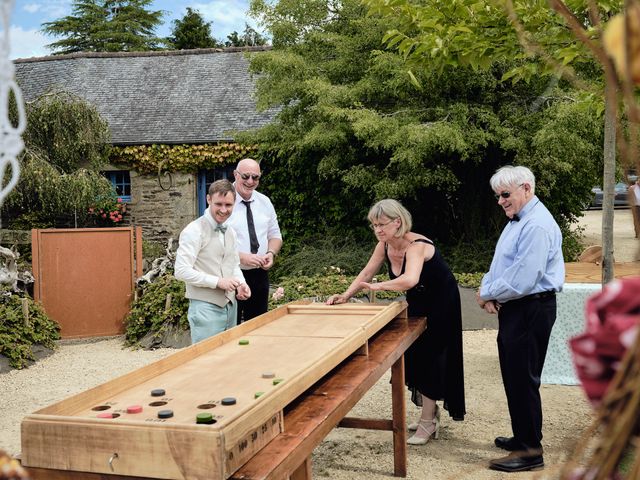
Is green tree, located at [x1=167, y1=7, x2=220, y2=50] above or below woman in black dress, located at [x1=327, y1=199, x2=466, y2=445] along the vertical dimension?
above

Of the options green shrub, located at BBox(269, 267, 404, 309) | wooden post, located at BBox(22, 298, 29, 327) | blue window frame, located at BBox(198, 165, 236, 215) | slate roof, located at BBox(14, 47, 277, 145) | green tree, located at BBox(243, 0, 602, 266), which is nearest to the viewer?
wooden post, located at BBox(22, 298, 29, 327)

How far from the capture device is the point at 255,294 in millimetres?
6301

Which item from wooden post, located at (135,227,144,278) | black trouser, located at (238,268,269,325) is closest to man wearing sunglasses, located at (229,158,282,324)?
black trouser, located at (238,268,269,325)

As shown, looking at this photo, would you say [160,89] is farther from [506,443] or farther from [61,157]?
[506,443]

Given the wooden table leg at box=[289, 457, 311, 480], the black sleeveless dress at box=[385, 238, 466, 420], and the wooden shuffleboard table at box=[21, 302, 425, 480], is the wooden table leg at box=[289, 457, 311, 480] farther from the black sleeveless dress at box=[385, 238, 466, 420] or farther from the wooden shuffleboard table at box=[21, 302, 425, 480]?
the black sleeveless dress at box=[385, 238, 466, 420]

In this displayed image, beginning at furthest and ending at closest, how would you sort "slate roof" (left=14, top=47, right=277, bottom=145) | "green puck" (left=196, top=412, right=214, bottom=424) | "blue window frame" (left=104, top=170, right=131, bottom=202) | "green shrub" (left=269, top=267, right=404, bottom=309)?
"blue window frame" (left=104, top=170, right=131, bottom=202) → "slate roof" (left=14, top=47, right=277, bottom=145) → "green shrub" (left=269, top=267, right=404, bottom=309) → "green puck" (left=196, top=412, right=214, bottom=424)

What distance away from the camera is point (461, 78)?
12883mm

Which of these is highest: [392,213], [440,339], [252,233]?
[392,213]

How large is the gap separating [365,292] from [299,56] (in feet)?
17.7

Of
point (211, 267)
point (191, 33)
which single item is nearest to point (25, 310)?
point (211, 267)

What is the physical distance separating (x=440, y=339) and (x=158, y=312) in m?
4.95

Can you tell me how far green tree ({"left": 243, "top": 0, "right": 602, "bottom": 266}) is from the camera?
12.2 meters

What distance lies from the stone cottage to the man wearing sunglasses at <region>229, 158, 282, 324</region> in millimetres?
8450

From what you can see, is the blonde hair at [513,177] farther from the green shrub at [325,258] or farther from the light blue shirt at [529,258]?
the green shrub at [325,258]
